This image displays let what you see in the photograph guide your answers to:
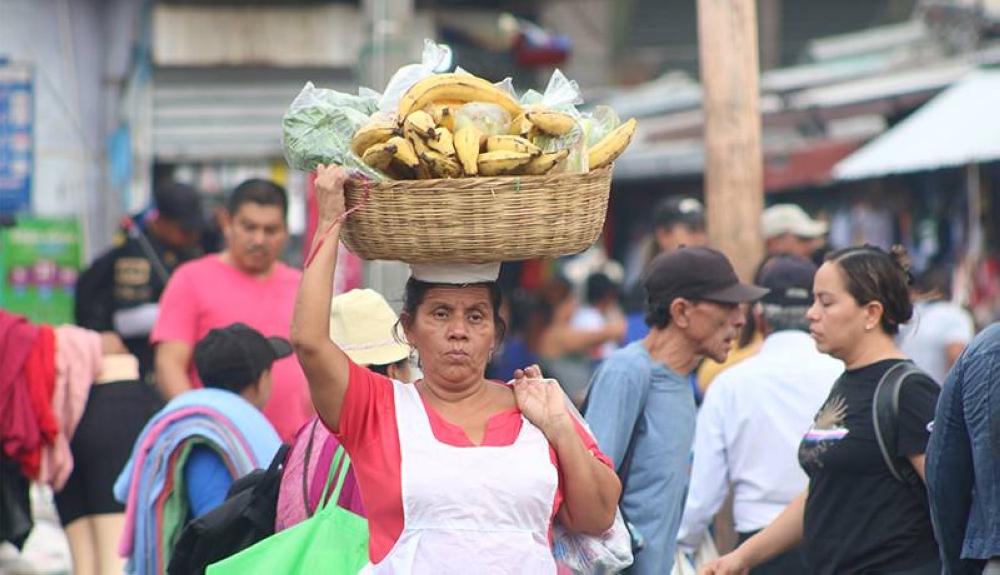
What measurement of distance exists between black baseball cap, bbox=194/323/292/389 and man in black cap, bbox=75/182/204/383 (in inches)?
114

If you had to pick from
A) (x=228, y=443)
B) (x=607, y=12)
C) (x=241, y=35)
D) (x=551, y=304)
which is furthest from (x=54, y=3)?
(x=607, y=12)

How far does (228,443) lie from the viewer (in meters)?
6.08

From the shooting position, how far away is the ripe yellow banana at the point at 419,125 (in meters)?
4.20

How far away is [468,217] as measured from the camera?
A: 13.7 ft

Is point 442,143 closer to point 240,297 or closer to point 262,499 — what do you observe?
point 262,499

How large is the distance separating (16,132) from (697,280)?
409 inches

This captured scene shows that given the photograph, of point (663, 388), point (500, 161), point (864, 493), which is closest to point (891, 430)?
point (864, 493)

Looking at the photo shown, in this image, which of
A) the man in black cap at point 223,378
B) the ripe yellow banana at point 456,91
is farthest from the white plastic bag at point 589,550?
the man in black cap at point 223,378

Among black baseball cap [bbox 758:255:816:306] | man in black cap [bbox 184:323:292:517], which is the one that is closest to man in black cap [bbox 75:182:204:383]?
man in black cap [bbox 184:323:292:517]

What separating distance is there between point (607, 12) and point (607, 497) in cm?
2738

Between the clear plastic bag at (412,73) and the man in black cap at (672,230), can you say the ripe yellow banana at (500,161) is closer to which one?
the clear plastic bag at (412,73)

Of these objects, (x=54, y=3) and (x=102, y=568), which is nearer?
(x=102, y=568)

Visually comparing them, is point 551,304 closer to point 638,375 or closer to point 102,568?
point 102,568

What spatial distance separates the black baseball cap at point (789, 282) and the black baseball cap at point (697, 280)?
A: 83cm
